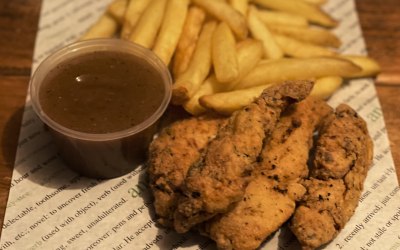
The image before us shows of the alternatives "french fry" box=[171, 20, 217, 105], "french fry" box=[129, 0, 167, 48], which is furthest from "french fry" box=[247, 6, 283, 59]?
"french fry" box=[129, 0, 167, 48]

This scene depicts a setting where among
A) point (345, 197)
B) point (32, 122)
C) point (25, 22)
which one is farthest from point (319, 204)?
point (25, 22)

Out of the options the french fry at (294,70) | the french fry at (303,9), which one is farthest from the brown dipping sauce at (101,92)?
the french fry at (303,9)

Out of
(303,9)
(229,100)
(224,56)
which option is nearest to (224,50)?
(224,56)

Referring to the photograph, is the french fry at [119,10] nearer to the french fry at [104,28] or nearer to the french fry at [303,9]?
the french fry at [104,28]

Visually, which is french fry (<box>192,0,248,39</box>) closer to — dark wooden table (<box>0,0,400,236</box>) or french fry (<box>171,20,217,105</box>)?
french fry (<box>171,20,217,105</box>)

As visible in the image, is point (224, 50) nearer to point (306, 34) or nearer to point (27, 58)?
point (306, 34)

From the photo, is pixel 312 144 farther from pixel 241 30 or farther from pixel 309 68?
pixel 241 30
